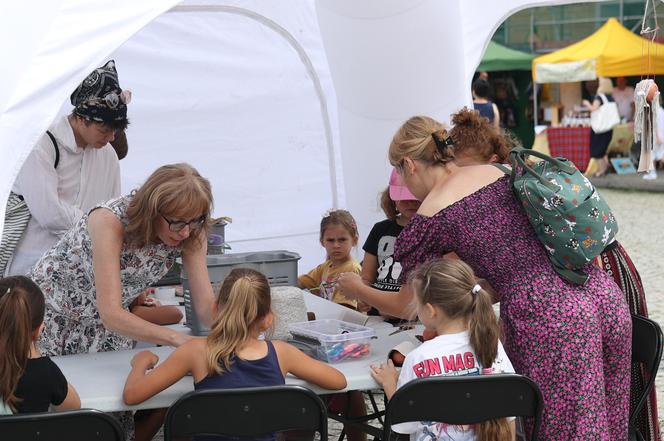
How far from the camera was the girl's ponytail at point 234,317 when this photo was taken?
9.19ft

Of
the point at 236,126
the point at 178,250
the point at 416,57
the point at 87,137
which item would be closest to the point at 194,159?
the point at 236,126

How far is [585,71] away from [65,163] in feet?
57.6

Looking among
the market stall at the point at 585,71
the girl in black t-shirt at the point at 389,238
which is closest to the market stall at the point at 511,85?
the market stall at the point at 585,71

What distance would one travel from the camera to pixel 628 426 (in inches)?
132

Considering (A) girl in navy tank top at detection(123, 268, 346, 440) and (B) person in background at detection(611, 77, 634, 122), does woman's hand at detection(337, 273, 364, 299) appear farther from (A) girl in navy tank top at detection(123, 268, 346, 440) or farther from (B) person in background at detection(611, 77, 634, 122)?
(B) person in background at detection(611, 77, 634, 122)

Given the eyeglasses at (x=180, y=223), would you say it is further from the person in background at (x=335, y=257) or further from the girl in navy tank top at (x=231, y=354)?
the person in background at (x=335, y=257)

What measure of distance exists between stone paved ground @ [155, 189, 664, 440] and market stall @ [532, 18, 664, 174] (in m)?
1.56

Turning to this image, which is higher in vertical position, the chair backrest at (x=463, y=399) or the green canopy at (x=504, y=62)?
the chair backrest at (x=463, y=399)

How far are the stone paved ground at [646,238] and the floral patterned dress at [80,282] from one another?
64.3 inches

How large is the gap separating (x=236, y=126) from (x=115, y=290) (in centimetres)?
444

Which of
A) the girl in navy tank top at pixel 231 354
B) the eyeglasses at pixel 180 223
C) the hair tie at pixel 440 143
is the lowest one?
the girl in navy tank top at pixel 231 354

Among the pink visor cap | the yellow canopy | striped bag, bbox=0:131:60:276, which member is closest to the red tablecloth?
the yellow canopy

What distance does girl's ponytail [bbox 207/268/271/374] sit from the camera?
280cm

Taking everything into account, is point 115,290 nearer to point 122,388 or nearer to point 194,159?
point 122,388
